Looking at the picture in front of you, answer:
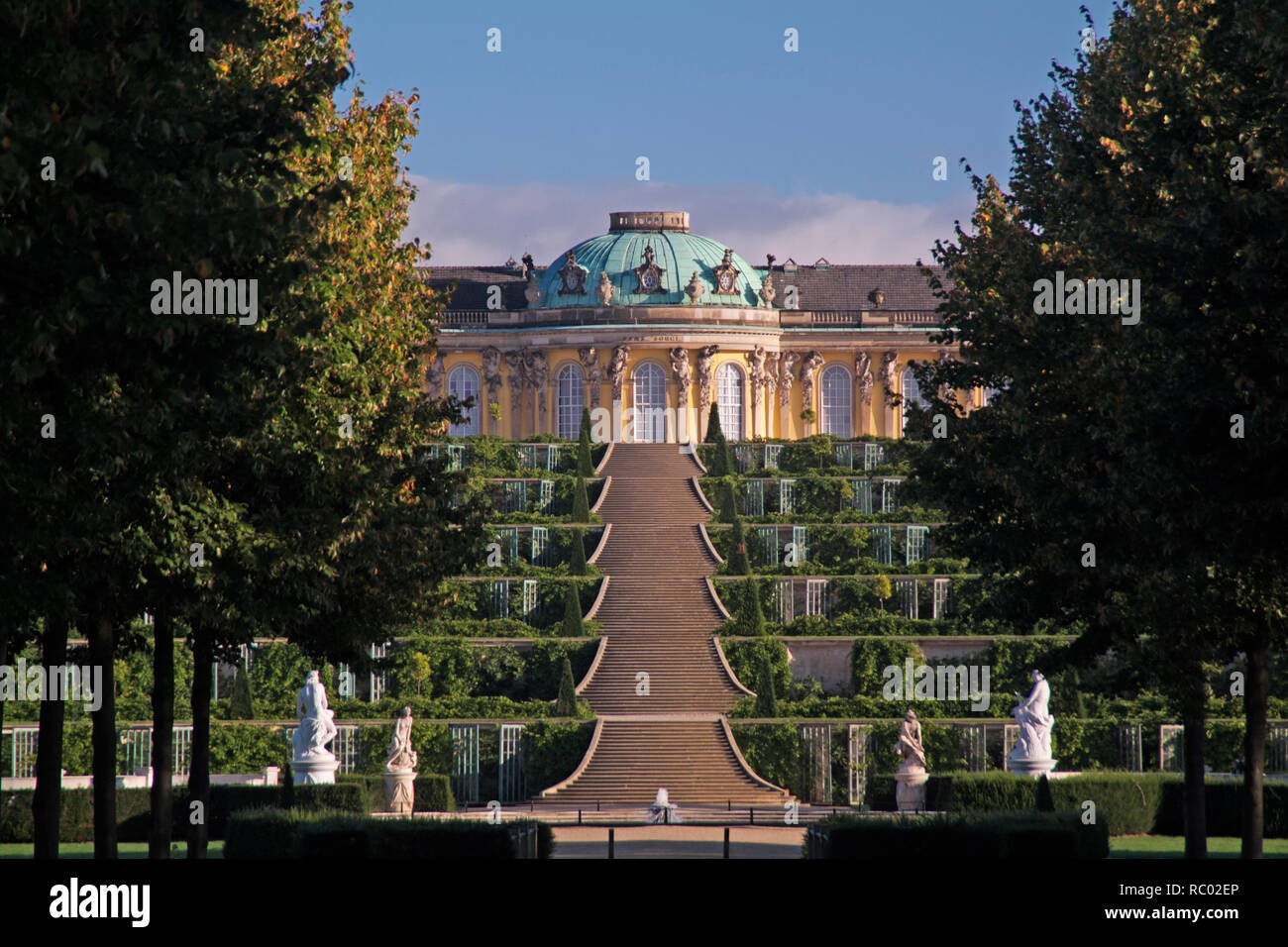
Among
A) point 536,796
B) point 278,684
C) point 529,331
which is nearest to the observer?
point 536,796

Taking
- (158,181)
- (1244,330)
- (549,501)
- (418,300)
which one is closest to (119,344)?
(158,181)

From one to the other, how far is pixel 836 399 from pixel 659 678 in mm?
49240

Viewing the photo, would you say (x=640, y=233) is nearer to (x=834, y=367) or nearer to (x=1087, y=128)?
(x=834, y=367)

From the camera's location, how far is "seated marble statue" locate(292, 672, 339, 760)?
34375 mm

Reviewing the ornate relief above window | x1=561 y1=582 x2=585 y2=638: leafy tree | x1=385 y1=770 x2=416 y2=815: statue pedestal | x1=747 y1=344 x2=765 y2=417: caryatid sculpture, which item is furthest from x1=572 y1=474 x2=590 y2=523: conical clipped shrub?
the ornate relief above window

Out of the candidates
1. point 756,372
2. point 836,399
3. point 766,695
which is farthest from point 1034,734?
point 836,399

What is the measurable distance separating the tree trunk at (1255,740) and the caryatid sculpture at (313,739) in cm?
1721

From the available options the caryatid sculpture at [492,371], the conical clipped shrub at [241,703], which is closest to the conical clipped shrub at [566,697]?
the conical clipped shrub at [241,703]

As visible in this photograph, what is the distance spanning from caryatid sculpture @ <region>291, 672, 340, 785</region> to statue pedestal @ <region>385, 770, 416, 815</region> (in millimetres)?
1405

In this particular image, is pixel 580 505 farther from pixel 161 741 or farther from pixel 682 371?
pixel 161 741

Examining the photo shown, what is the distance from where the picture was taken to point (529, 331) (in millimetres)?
92312

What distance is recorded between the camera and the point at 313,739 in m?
34.4

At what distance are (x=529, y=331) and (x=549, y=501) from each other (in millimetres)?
29240

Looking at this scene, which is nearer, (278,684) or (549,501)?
(278,684)
